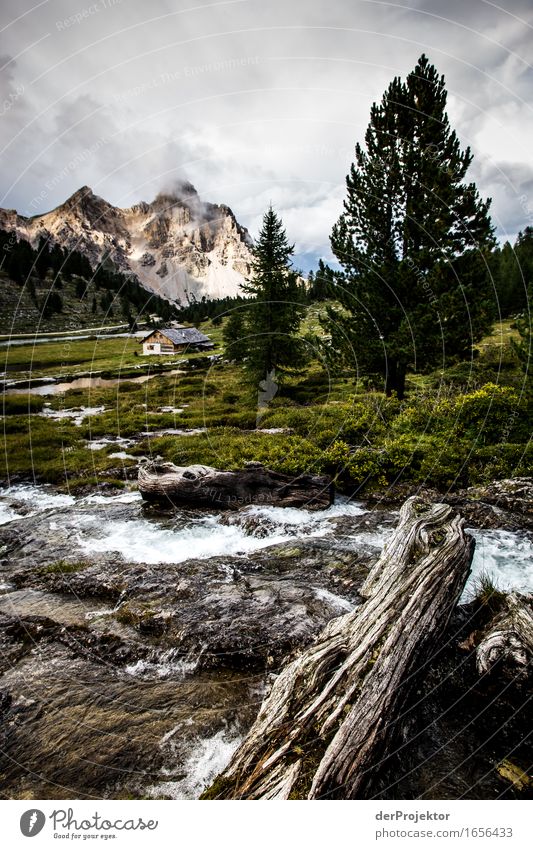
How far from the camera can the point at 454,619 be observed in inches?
236

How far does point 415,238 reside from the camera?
18.6 meters

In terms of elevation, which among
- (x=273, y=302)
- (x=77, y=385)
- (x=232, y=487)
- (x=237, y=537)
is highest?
(x=273, y=302)

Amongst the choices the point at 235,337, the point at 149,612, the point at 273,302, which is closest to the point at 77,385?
the point at 235,337

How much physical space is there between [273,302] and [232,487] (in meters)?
18.4

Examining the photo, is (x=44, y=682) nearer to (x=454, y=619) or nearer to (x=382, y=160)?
(x=454, y=619)

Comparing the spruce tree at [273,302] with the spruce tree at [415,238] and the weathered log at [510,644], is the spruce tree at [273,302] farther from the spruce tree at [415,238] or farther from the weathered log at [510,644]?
the weathered log at [510,644]

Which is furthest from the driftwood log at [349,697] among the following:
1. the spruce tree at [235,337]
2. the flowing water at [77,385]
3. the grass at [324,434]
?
the spruce tree at [235,337]

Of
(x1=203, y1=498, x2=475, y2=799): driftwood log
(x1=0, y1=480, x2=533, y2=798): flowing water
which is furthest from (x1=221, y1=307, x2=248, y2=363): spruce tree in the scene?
(x1=203, y1=498, x2=475, y2=799): driftwood log

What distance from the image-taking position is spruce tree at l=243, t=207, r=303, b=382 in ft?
90.0

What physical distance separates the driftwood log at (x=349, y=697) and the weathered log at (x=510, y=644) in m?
0.60

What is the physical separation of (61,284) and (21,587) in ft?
414

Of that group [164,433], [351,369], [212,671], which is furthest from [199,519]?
[351,369]

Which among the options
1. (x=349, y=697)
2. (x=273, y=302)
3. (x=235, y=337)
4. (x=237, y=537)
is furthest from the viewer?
(x=235, y=337)

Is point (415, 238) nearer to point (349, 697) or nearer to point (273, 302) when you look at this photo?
point (273, 302)
